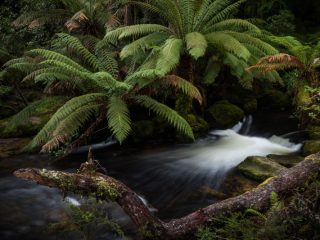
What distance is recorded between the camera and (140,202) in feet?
11.7

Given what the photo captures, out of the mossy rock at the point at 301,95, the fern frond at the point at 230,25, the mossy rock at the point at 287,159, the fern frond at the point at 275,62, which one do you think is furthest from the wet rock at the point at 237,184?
the fern frond at the point at 230,25

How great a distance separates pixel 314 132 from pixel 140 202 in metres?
4.52

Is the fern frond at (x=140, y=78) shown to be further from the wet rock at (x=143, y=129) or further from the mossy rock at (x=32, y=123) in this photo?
the mossy rock at (x=32, y=123)

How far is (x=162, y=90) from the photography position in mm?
8047

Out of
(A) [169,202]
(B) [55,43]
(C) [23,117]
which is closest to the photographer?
(A) [169,202]

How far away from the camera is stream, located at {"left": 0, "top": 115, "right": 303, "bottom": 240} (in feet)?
16.1

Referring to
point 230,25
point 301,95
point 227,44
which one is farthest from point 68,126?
point 301,95

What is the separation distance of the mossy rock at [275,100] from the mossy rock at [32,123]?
5.34 m

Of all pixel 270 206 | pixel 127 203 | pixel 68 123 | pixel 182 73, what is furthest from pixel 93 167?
pixel 182 73

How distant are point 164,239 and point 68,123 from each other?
3550mm

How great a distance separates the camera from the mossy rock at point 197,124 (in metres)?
8.05

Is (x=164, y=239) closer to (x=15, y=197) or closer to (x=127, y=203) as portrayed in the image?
(x=127, y=203)

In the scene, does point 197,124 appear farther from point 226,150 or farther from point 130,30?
point 130,30

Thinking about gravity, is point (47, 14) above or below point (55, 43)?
above
